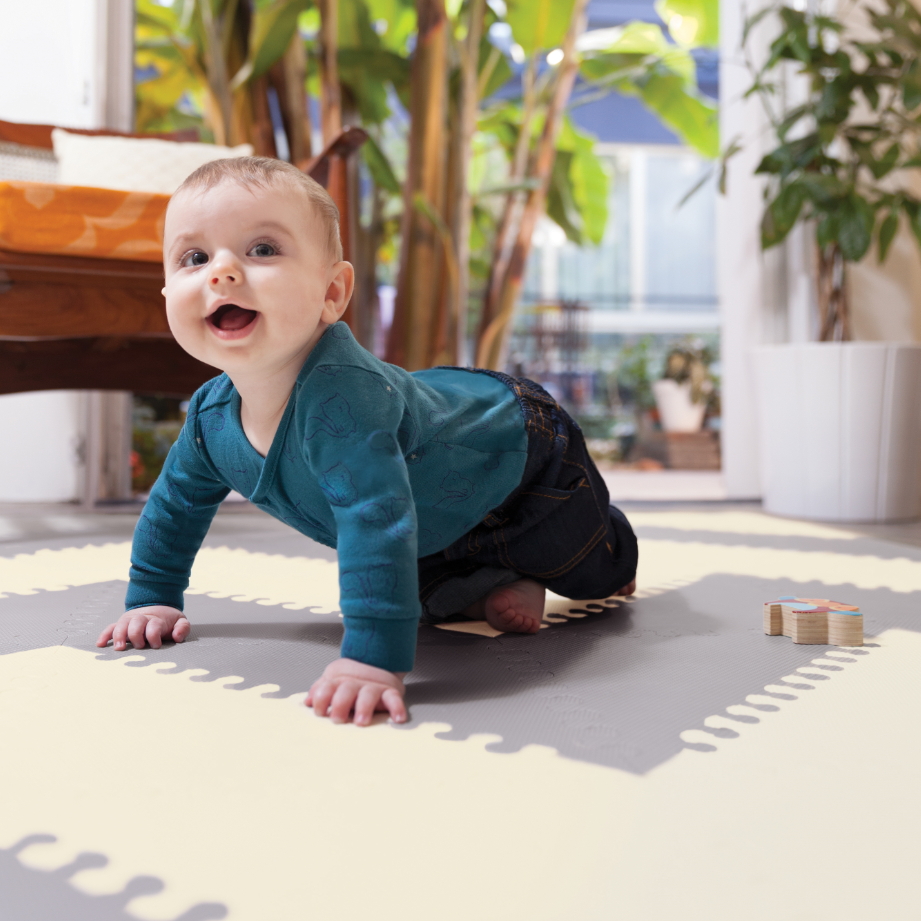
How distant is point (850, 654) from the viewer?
30.2 inches

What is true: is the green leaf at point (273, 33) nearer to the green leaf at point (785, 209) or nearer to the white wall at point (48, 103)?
the white wall at point (48, 103)

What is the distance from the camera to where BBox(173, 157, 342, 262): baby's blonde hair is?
627mm

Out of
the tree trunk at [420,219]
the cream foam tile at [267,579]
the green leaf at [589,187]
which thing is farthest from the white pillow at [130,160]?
the green leaf at [589,187]

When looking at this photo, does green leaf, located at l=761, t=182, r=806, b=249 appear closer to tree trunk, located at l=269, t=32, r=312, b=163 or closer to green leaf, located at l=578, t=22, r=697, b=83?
green leaf, located at l=578, t=22, r=697, b=83

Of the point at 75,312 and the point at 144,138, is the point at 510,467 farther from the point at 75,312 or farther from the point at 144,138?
the point at 144,138

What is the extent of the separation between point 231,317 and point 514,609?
0.38 metres

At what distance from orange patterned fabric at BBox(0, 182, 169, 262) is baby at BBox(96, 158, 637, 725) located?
0.65m

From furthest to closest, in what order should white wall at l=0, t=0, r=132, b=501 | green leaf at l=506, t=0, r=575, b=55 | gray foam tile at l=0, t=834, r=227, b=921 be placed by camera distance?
green leaf at l=506, t=0, r=575, b=55
white wall at l=0, t=0, r=132, b=501
gray foam tile at l=0, t=834, r=227, b=921

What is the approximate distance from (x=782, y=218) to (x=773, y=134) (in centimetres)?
52

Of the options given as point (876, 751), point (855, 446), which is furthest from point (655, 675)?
point (855, 446)

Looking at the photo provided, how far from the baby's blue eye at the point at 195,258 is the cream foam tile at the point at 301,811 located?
1.01 feet

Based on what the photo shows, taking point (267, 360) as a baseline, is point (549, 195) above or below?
above

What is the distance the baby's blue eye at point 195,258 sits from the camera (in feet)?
2.08

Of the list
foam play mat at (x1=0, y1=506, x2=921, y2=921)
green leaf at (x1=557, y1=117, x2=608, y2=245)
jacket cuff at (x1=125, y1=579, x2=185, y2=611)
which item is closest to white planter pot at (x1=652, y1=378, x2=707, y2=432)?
Result: green leaf at (x1=557, y1=117, x2=608, y2=245)
